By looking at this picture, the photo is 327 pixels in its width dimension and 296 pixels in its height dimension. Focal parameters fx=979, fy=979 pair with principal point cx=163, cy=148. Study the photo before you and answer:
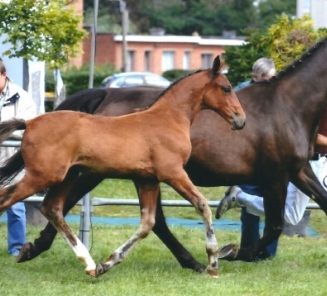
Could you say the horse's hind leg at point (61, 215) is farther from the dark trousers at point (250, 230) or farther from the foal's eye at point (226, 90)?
the dark trousers at point (250, 230)

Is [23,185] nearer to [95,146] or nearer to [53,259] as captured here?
[95,146]

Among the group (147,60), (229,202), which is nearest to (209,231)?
(229,202)

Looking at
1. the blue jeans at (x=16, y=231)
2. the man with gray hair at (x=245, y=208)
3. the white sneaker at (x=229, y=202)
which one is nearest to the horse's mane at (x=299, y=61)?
the man with gray hair at (x=245, y=208)

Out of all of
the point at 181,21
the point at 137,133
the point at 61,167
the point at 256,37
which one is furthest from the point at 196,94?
the point at 181,21

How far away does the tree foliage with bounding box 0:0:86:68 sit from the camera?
464 inches

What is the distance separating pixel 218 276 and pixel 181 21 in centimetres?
6406

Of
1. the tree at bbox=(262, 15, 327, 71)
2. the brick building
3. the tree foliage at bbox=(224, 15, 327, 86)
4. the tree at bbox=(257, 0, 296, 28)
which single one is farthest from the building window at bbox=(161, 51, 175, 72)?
the tree at bbox=(262, 15, 327, 71)

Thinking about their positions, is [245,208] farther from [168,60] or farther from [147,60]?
[168,60]

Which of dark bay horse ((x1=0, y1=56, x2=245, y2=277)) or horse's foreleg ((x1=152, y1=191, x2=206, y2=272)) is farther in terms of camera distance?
horse's foreleg ((x1=152, y1=191, x2=206, y2=272))

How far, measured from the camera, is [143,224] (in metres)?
7.60

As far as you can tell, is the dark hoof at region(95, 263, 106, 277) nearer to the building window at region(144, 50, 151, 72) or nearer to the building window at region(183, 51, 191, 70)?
the building window at region(144, 50, 151, 72)

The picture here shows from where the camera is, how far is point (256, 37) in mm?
16281

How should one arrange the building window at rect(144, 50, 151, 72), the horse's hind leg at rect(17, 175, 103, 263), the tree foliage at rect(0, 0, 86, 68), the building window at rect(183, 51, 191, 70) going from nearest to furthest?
the horse's hind leg at rect(17, 175, 103, 263) → the tree foliage at rect(0, 0, 86, 68) → the building window at rect(144, 50, 151, 72) → the building window at rect(183, 51, 191, 70)

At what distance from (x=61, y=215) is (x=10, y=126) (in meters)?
0.82
